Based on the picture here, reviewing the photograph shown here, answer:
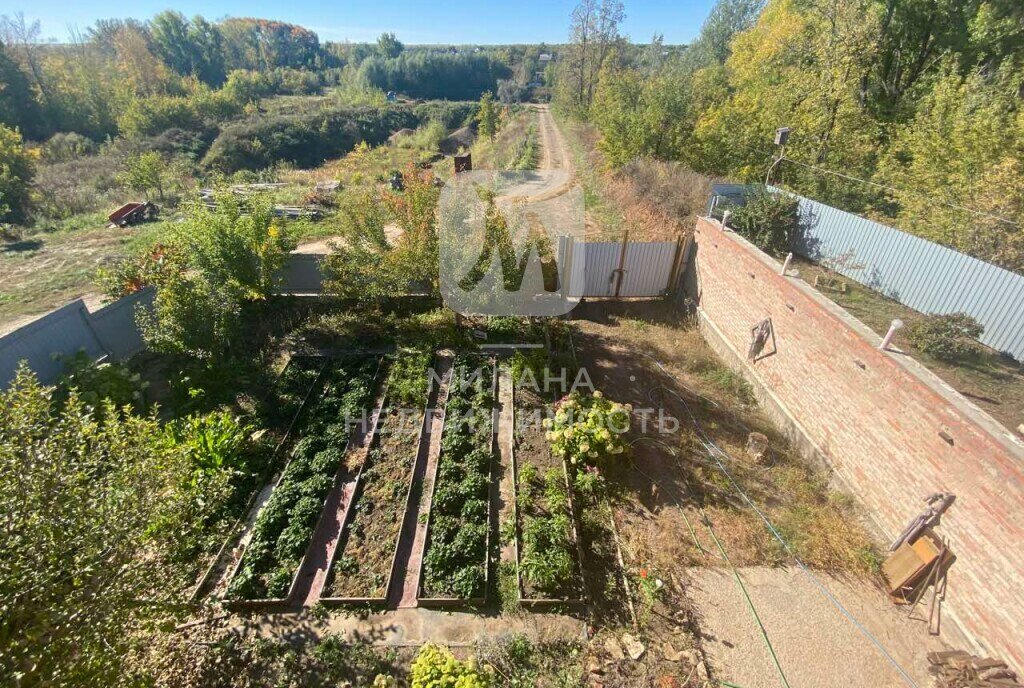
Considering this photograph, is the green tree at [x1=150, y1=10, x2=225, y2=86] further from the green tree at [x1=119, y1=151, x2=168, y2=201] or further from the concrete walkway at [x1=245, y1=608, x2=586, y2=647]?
the concrete walkway at [x1=245, y1=608, x2=586, y2=647]

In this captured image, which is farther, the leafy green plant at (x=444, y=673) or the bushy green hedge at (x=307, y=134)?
the bushy green hedge at (x=307, y=134)

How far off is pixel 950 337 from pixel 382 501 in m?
9.72

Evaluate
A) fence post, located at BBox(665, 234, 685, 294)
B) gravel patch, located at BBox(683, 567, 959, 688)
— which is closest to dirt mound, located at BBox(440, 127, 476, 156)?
fence post, located at BBox(665, 234, 685, 294)

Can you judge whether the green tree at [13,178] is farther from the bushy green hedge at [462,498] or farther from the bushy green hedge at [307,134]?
the bushy green hedge at [462,498]

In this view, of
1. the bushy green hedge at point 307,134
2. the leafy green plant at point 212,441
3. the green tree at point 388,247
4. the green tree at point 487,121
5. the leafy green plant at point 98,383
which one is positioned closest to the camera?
the leafy green plant at point 212,441

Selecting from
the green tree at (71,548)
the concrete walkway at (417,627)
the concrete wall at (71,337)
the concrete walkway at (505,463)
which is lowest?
the concrete walkway at (417,627)

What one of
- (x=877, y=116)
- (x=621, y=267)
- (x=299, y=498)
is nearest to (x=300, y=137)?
(x=621, y=267)

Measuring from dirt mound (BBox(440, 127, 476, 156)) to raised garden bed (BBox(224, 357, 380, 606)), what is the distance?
121 feet

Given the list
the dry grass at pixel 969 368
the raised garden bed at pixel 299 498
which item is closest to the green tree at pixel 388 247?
the raised garden bed at pixel 299 498

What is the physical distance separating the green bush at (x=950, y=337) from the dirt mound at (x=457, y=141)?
131 feet

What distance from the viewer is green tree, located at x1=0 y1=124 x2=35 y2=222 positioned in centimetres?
1877

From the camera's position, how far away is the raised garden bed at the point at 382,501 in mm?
5891

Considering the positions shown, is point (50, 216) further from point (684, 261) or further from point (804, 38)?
point (804, 38)

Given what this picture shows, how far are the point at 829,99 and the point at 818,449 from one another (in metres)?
13.4
